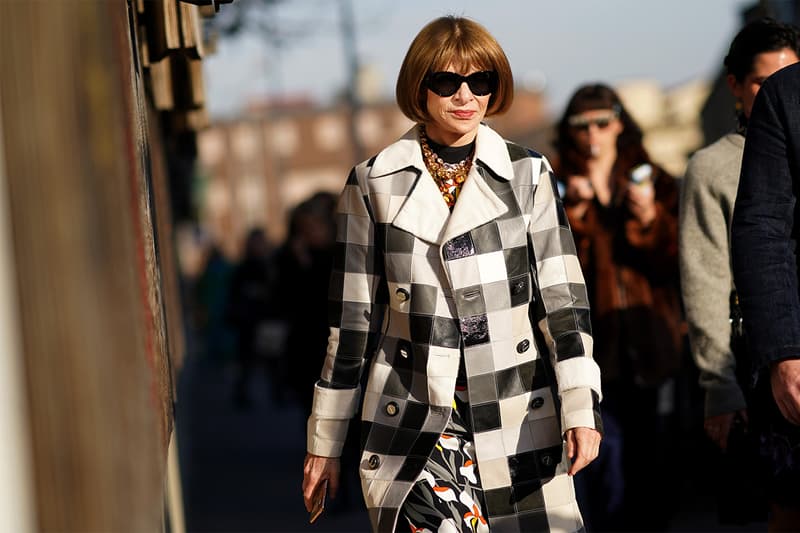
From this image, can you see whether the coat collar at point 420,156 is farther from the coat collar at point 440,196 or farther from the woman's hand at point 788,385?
the woman's hand at point 788,385

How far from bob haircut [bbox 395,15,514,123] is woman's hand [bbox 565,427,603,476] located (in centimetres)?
97

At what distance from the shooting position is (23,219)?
5.02 feet

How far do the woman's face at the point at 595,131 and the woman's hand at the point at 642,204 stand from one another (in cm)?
30

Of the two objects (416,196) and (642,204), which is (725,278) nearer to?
(642,204)

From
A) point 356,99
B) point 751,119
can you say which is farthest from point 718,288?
point 356,99

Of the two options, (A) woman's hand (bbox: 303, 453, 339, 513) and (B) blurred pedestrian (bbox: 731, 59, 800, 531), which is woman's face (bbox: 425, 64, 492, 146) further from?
(A) woman's hand (bbox: 303, 453, 339, 513)

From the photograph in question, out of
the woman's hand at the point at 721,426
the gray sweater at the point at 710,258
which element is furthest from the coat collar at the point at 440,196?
the woman's hand at the point at 721,426

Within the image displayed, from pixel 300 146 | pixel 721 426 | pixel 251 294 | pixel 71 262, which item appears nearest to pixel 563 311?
pixel 721 426

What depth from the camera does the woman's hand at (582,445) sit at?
355 centimetres

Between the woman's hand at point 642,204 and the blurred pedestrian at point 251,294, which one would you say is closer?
the woman's hand at point 642,204

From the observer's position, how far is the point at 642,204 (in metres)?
5.86

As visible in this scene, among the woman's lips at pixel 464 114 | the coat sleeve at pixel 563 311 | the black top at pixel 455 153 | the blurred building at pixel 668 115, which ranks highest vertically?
the blurred building at pixel 668 115

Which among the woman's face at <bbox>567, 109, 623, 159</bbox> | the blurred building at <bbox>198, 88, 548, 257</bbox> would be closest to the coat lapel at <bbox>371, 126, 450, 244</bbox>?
the woman's face at <bbox>567, 109, 623, 159</bbox>

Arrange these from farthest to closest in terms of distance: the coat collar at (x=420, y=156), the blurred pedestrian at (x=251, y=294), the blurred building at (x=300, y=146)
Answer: the blurred building at (x=300, y=146) → the blurred pedestrian at (x=251, y=294) → the coat collar at (x=420, y=156)
